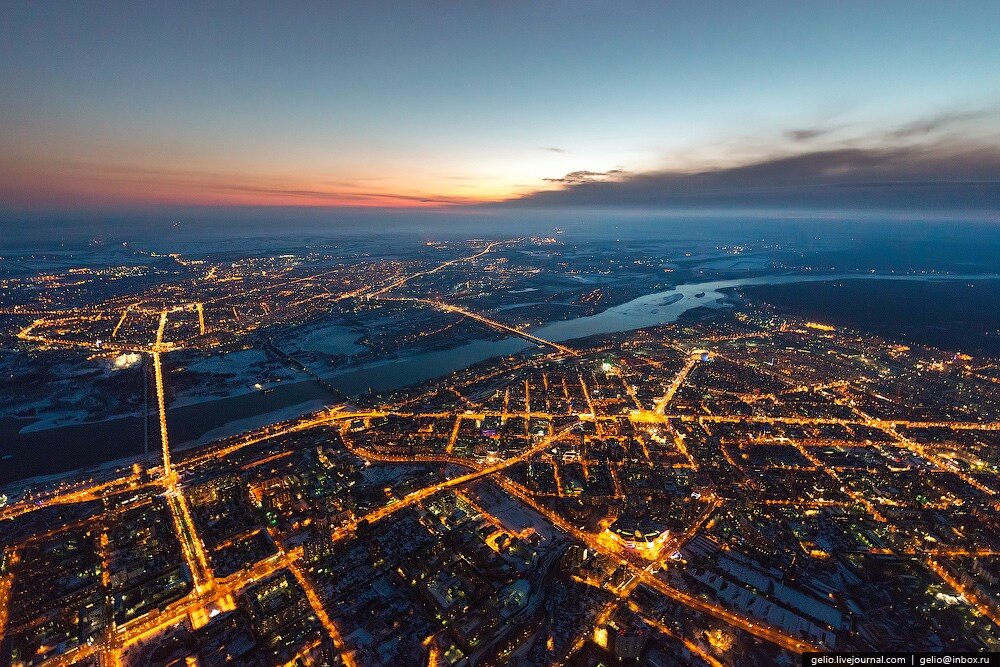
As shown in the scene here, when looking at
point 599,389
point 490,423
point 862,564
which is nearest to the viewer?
point 862,564

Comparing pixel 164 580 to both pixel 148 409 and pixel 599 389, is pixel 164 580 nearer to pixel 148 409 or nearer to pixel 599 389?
Result: pixel 148 409

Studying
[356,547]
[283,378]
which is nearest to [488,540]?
[356,547]

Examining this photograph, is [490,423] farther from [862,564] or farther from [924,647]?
[924,647]

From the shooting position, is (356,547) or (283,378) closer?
(356,547)

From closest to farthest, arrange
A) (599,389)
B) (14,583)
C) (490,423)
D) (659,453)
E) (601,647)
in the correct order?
1. (601,647)
2. (14,583)
3. (659,453)
4. (490,423)
5. (599,389)

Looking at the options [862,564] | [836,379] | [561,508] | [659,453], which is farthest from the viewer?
[836,379]

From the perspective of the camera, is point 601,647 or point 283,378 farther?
point 283,378

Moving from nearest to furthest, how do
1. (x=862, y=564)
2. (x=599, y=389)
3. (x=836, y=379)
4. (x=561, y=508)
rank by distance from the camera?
(x=862, y=564) → (x=561, y=508) → (x=599, y=389) → (x=836, y=379)

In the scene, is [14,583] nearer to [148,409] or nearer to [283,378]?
[148,409]

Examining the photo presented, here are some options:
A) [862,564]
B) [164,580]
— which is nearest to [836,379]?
[862,564]
